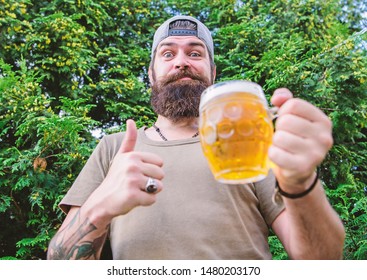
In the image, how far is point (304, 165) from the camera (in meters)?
0.90

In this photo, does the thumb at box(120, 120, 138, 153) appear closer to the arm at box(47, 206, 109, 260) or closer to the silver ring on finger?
the silver ring on finger

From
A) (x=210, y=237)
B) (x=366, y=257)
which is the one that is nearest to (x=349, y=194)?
(x=366, y=257)

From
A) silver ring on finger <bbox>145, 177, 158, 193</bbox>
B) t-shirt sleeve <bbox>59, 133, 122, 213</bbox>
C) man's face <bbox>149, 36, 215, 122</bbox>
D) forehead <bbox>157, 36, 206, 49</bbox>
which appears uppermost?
forehead <bbox>157, 36, 206, 49</bbox>

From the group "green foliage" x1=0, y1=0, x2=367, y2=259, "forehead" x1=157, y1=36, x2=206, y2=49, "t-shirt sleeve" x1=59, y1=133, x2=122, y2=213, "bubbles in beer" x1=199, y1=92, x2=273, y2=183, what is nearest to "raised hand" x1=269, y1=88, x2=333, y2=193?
"bubbles in beer" x1=199, y1=92, x2=273, y2=183

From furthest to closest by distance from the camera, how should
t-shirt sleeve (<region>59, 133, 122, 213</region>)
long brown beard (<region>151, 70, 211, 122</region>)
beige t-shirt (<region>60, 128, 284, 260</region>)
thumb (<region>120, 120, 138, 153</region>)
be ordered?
long brown beard (<region>151, 70, 211, 122</region>)
t-shirt sleeve (<region>59, 133, 122, 213</region>)
beige t-shirt (<region>60, 128, 284, 260</region>)
thumb (<region>120, 120, 138, 153</region>)

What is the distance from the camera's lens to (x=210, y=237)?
1.57 m

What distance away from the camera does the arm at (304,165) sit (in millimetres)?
891

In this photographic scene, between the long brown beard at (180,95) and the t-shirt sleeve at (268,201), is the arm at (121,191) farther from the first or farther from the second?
the long brown beard at (180,95)

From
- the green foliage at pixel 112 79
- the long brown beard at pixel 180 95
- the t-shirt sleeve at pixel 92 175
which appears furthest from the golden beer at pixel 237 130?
the green foliage at pixel 112 79

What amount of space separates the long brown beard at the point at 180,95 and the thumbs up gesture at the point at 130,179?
91 centimetres

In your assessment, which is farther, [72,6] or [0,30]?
[72,6]

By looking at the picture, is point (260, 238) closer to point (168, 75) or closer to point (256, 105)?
point (256, 105)

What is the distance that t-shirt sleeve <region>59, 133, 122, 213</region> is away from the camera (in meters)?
1.71
